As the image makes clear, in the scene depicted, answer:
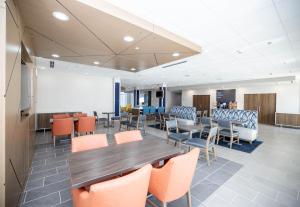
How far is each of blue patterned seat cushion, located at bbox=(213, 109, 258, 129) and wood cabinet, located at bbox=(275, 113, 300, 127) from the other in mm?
5095

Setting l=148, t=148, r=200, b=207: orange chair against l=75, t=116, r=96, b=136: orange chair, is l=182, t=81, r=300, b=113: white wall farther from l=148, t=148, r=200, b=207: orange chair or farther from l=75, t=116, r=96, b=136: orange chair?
l=75, t=116, r=96, b=136: orange chair

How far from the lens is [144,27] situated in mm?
2316

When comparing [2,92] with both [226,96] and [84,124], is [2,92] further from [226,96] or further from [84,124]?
[226,96]

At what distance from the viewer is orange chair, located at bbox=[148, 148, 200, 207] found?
1361 millimetres

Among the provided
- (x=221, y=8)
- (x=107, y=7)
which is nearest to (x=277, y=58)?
(x=221, y=8)

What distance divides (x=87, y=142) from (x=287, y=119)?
10759 millimetres

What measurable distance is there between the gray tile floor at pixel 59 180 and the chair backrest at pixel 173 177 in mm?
659

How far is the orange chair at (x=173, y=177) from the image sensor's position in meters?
1.36

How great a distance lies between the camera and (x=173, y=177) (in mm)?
1387

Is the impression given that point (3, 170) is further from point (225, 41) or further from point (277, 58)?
point (277, 58)

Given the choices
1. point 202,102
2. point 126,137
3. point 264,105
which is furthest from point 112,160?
point 202,102

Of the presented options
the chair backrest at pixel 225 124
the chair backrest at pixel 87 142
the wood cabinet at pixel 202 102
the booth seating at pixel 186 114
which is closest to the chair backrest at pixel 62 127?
the chair backrest at pixel 87 142

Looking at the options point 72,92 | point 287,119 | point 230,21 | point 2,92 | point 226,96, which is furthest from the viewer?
point 226,96

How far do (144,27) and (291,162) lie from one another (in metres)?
4.48
